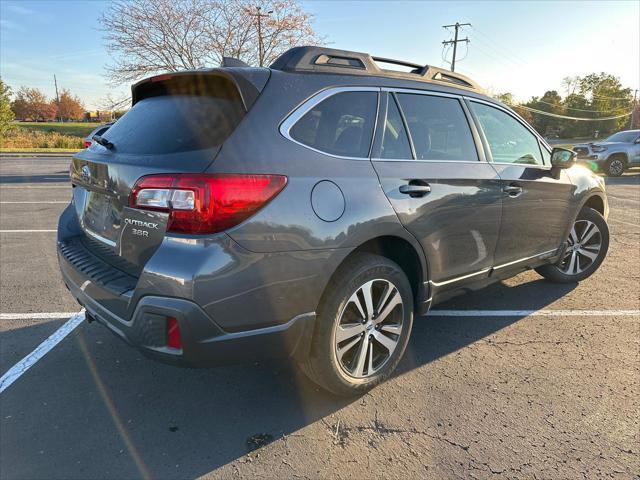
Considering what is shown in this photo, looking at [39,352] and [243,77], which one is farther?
[39,352]

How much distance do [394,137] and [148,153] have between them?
A: 143cm

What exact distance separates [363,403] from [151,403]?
125 centimetres

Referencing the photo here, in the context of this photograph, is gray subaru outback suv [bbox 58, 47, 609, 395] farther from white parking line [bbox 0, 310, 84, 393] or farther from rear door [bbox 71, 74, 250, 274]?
white parking line [bbox 0, 310, 84, 393]

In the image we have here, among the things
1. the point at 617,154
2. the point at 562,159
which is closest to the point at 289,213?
the point at 562,159

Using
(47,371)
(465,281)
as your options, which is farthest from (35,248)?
(465,281)

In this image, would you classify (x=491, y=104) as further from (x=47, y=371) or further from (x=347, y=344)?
(x=47, y=371)

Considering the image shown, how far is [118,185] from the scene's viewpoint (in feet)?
7.39

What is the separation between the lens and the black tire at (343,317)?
2361mm

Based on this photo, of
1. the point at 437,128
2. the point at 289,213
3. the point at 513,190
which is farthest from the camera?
the point at 513,190

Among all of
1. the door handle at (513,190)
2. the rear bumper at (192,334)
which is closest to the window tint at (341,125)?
the rear bumper at (192,334)

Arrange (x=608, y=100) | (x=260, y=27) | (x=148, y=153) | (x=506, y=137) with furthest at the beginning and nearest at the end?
(x=608, y=100) → (x=260, y=27) → (x=506, y=137) → (x=148, y=153)

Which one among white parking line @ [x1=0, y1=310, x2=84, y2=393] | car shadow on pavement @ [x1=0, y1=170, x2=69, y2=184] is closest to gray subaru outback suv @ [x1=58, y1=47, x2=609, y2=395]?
white parking line @ [x1=0, y1=310, x2=84, y2=393]

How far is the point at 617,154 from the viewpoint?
55.2 feet

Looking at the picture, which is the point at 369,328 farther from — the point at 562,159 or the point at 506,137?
the point at 562,159
